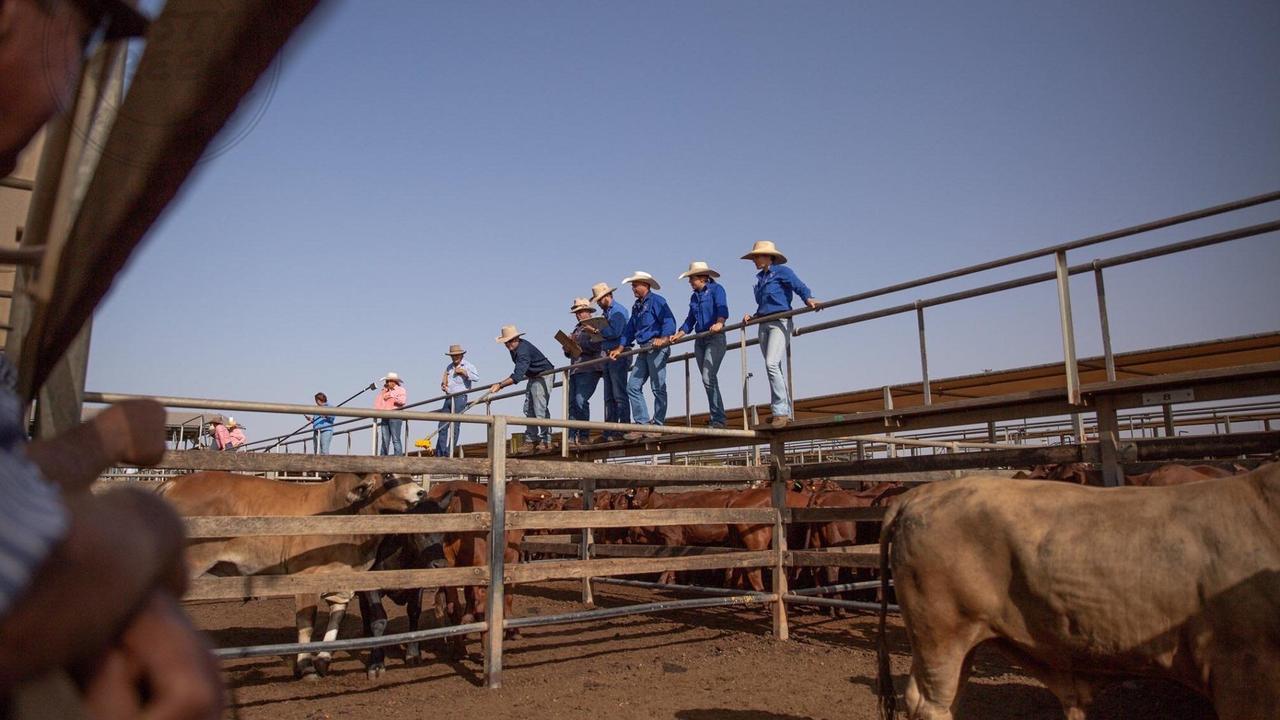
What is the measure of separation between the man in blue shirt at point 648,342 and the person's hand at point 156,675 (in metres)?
9.56

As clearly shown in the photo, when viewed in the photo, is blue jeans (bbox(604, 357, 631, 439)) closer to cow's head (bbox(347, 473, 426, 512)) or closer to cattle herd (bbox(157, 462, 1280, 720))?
cow's head (bbox(347, 473, 426, 512))

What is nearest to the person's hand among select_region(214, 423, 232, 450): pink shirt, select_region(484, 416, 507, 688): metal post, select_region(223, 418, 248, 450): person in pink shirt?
select_region(484, 416, 507, 688): metal post

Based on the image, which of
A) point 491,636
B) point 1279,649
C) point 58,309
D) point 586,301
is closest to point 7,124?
point 58,309

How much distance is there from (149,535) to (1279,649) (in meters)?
4.57

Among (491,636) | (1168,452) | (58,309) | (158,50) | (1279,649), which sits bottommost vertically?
(491,636)

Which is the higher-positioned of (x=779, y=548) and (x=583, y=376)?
(x=583, y=376)

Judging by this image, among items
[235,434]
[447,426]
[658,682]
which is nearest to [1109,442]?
[658,682]

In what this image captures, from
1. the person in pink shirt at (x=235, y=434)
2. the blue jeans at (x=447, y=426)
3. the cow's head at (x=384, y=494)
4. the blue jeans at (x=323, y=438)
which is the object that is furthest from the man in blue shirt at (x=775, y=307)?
the person in pink shirt at (x=235, y=434)

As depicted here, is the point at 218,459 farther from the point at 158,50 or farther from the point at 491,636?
the point at 158,50

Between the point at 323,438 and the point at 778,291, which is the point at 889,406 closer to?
the point at 778,291

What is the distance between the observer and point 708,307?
10.9 metres

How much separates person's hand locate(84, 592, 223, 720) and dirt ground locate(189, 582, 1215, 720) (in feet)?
19.8

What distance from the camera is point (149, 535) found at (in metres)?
0.58

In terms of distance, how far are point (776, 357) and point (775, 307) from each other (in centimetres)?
86
